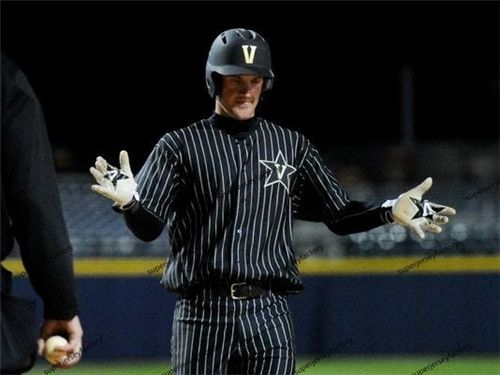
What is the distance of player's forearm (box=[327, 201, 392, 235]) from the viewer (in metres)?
4.88

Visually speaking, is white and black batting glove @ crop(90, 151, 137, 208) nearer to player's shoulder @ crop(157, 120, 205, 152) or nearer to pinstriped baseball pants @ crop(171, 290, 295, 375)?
player's shoulder @ crop(157, 120, 205, 152)

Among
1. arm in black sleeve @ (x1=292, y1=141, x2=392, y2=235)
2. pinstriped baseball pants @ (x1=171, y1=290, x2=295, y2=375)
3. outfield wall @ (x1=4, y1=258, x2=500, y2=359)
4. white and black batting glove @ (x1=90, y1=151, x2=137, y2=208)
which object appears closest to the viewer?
white and black batting glove @ (x1=90, y1=151, x2=137, y2=208)

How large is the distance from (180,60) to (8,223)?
57.7 ft

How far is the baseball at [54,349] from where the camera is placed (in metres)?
2.91

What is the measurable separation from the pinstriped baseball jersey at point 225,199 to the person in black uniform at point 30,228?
1.73m

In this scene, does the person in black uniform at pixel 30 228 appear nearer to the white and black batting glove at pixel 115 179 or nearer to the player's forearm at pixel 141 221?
the white and black batting glove at pixel 115 179

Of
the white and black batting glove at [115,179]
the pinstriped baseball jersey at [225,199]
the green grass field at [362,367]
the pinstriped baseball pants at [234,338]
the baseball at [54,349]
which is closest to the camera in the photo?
the baseball at [54,349]

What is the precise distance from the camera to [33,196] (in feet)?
9.21

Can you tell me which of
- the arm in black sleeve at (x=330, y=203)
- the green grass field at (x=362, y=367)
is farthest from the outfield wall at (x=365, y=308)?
the arm in black sleeve at (x=330, y=203)

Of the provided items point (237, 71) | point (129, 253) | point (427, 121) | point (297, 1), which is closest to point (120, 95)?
point (297, 1)

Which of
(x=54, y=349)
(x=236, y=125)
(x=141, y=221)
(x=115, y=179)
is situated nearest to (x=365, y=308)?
(x=236, y=125)

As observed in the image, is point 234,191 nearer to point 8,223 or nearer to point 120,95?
point 8,223

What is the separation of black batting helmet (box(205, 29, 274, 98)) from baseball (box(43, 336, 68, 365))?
2.05 m

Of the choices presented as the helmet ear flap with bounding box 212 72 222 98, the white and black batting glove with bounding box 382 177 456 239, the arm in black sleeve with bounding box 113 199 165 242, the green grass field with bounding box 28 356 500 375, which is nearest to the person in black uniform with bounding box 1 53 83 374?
the arm in black sleeve with bounding box 113 199 165 242
